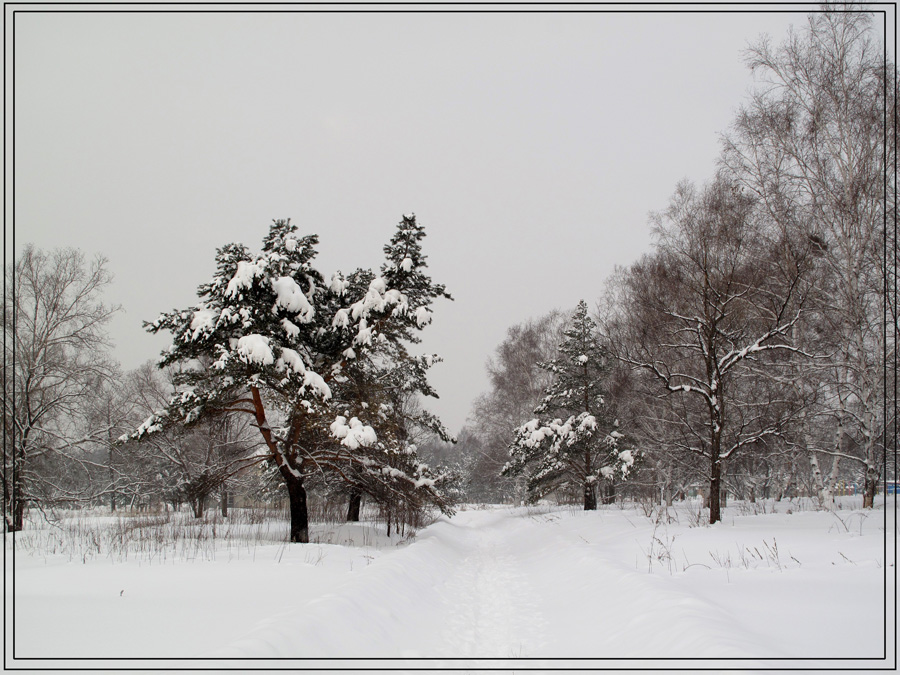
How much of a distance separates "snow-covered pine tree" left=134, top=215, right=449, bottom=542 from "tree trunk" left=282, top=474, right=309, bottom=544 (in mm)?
27

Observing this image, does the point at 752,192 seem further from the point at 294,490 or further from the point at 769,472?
the point at 769,472

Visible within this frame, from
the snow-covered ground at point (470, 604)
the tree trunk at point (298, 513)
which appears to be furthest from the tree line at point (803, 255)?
the tree trunk at point (298, 513)

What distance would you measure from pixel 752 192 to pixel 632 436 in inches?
434

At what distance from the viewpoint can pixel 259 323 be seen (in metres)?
12.3

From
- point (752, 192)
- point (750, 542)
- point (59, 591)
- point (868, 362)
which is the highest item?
point (752, 192)

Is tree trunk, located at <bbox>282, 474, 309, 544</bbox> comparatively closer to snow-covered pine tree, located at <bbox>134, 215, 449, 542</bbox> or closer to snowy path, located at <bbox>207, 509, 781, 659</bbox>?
snow-covered pine tree, located at <bbox>134, 215, 449, 542</bbox>

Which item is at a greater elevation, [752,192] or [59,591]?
[752,192]

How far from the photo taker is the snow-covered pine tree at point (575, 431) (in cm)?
2125

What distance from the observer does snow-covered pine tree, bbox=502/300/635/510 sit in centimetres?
2125

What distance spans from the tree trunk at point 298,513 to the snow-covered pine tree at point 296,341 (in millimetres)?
27

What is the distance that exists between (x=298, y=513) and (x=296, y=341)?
15.1ft

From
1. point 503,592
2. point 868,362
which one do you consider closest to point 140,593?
point 503,592

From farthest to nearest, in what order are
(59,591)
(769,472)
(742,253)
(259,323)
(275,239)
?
1. (769,472)
2. (742,253)
3. (275,239)
4. (259,323)
5. (59,591)

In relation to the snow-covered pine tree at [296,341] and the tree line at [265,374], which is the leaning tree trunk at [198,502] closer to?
the tree line at [265,374]
